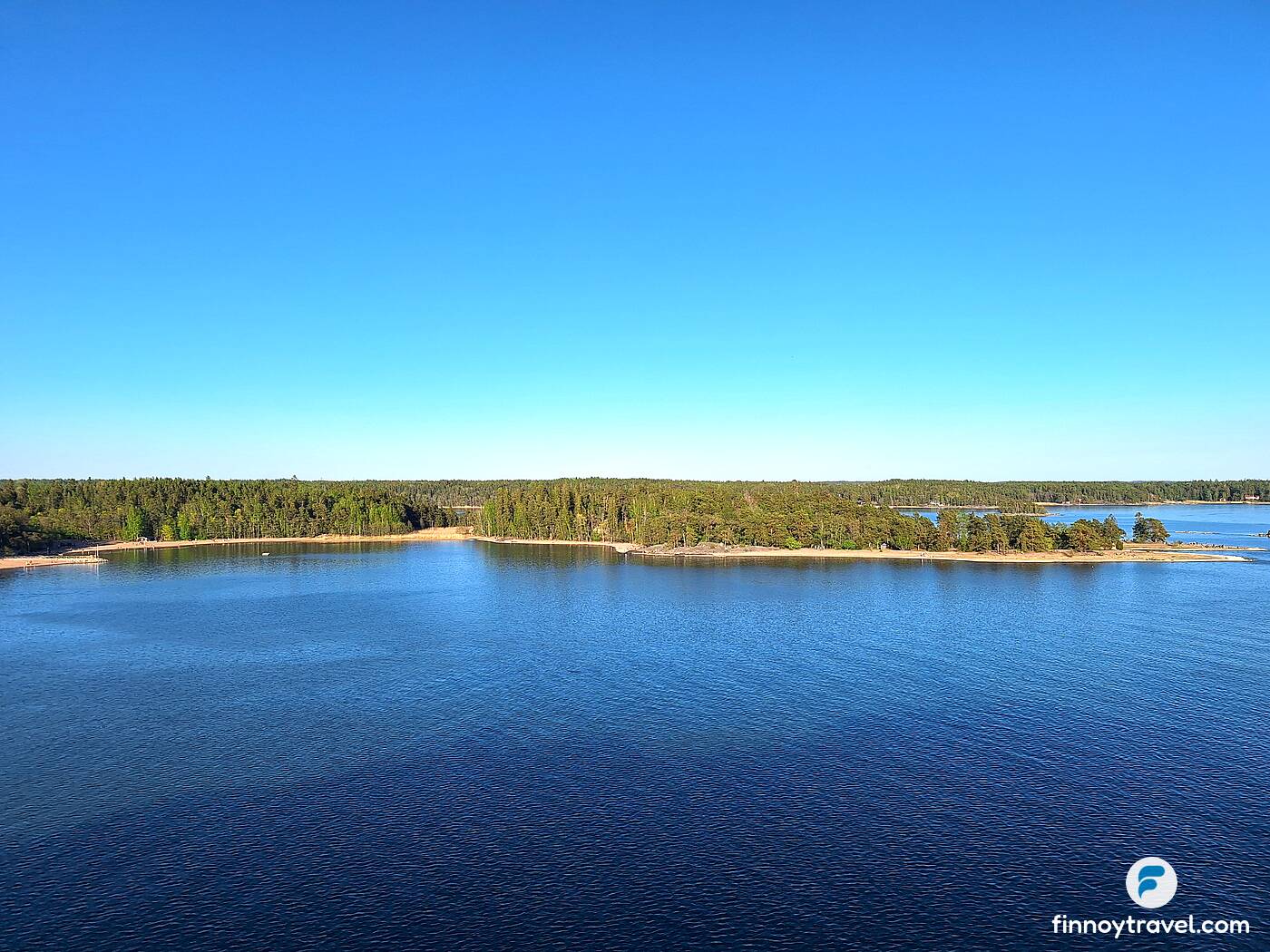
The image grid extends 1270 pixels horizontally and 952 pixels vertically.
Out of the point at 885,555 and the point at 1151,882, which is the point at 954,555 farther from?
the point at 1151,882

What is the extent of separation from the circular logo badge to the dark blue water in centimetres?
100

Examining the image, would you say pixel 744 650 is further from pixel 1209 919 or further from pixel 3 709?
pixel 3 709

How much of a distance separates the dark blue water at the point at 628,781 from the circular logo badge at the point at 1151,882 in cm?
100

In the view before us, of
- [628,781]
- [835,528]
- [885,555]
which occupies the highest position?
[835,528]

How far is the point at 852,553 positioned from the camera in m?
158

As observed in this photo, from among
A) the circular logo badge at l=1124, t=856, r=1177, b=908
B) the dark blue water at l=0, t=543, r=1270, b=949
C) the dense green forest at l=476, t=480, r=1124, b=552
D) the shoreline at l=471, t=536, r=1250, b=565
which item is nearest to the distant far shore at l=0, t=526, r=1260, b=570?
the shoreline at l=471, t=536, r=1250, b=565

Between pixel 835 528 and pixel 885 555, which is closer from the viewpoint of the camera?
pixel 885 555

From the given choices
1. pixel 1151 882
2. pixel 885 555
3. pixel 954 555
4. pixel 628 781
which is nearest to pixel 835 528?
pixel 885 555

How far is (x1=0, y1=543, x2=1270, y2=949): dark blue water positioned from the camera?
3089 centimetres

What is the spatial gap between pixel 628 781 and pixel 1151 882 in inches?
958

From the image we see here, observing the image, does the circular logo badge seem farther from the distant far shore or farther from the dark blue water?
the distant far shore

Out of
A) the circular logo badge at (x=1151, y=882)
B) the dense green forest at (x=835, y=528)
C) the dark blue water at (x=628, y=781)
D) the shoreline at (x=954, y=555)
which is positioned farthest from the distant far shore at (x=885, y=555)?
the circular logo badge at (x=1151, y=882)

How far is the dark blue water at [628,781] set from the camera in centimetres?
3089

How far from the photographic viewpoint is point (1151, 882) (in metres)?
32.4
